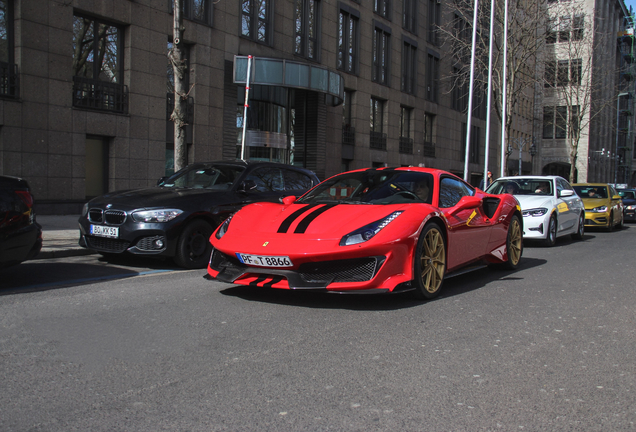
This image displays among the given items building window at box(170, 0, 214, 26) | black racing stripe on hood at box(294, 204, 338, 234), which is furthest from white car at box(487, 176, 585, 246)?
building window at box(170, 0, 214, 26)

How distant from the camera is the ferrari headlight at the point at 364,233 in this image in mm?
5109

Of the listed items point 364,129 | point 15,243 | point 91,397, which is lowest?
point 91,397

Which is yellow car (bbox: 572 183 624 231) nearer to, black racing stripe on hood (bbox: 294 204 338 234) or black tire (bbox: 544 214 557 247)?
black tire (bbox: 544 214 557 247)

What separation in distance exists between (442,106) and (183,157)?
92.0 feet

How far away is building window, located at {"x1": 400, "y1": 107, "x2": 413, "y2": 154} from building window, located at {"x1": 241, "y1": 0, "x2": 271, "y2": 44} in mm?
12472

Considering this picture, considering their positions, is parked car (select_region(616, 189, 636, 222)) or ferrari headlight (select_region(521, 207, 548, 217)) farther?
parked car (select_region(616, 189, 636, 222))

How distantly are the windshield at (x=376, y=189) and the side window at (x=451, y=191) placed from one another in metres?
0.17

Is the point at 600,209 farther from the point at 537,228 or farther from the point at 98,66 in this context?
the point at 98,66

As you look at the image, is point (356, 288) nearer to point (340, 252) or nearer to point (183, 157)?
point (340, 252)

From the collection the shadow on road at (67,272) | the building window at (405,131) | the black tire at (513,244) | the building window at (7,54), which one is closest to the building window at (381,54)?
the building window at (405,131)

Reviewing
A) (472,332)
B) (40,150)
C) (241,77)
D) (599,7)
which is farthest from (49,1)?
(599,7)

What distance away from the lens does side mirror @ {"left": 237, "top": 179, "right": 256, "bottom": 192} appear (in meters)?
8.60

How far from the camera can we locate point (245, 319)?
4.80 m

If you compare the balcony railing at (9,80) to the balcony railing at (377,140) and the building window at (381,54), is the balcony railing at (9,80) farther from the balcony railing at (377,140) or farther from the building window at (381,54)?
the building window at (381,54)
